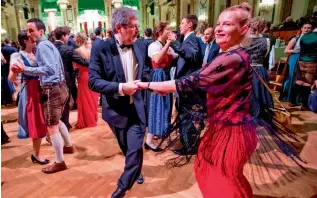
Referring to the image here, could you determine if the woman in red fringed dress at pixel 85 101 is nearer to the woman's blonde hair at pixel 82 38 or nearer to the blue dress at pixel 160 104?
the woman's blonde hair at pixel 82 38

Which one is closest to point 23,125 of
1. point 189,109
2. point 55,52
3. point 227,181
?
point 55,52

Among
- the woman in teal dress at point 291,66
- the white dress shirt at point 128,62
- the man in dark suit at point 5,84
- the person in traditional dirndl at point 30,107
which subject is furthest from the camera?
the man in dark suit at point 5,84

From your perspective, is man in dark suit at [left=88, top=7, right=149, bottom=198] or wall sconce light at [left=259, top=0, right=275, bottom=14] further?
wall sconce light at [left=259, top=0, right=275, bottom=14]

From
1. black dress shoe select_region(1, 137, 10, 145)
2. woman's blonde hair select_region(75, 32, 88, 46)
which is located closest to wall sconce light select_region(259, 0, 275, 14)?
woman's blonde hair select_region(75, 32, 88, 46)

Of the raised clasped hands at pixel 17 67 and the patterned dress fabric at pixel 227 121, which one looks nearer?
the patterned dress fabric at pixel 227 121

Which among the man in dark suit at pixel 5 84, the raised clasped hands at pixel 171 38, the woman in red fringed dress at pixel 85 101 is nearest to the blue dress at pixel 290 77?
the raised clasped hands at pixel 171 38

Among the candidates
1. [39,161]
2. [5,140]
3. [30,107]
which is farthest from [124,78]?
[5,140]

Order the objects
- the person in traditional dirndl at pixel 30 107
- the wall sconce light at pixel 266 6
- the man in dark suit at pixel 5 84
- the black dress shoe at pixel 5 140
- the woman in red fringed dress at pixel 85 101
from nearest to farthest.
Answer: the person in traditional dirndl at pixel 30 107 → the black dress shoe at pixel 5 140 → the woman in red fringed dress at pixel 85 101 → the man in dark suit at pixel 5 84 → the wall sconce light at pixel 266 6

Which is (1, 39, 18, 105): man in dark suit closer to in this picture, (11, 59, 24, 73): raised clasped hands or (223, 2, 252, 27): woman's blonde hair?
(11, 59, 24, 73): raised clasped hands

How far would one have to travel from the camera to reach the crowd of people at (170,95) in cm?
130

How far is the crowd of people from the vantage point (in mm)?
1303

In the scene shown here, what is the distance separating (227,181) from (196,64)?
1.65m

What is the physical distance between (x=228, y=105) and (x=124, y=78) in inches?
33.2

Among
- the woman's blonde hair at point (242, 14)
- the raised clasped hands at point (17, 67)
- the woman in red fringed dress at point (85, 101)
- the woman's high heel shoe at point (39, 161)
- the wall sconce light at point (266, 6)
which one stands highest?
the wall sconce light at point (266, 6)
